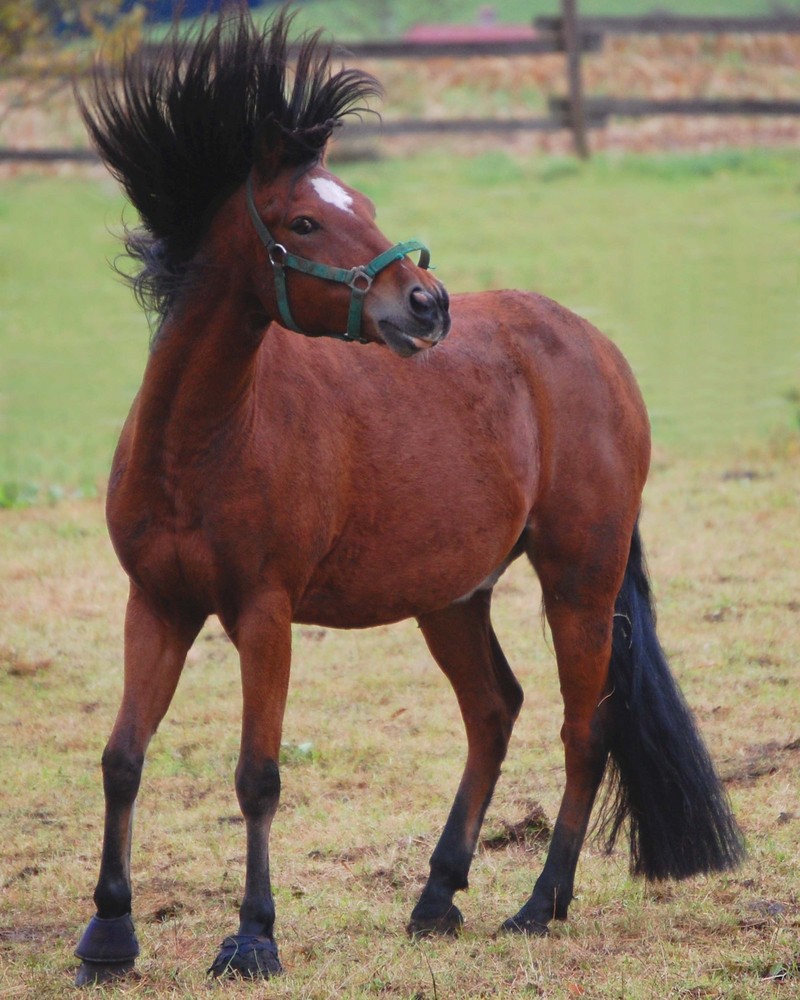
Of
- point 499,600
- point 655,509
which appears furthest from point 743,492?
point 499,600

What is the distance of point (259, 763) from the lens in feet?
11.7

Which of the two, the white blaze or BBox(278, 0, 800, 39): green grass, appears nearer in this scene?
the white blaze

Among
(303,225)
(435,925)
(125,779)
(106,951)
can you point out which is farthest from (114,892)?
(303,225)

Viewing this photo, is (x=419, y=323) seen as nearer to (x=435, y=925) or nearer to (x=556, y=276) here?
(x=435, y=925)

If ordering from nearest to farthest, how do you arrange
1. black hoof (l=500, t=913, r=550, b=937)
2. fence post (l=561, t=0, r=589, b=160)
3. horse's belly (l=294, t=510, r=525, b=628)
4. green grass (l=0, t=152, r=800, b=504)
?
horse's belly (l=294, t=510, r=525, b=628) → black hoof (l=500, t=913, r=550, b=937) → green grass (l=0, t=152, r=800, b=504) → fence post (l=561, t=0, r=589, b=160)

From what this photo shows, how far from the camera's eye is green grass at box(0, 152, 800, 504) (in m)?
11.3

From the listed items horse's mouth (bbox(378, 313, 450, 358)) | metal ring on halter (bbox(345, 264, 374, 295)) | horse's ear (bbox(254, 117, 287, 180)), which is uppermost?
horse's ear (bbox(254, 117, 287, 180))

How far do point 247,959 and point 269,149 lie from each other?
2099 mm

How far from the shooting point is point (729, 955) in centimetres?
369

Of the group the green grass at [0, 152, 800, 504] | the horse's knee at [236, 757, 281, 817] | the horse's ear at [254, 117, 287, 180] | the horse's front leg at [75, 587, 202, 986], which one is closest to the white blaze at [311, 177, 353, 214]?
the horse's ear at [254, 117, 287, 180]

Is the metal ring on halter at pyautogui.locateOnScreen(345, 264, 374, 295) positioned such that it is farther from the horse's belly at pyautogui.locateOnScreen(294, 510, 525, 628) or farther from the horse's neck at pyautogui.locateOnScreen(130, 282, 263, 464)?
the horse's belly at pyautogui.locateOnScreen(294, 510, 525, 628)

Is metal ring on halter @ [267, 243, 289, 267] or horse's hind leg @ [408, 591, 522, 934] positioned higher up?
metal ring on halter @ [267, 243, 289, 267]

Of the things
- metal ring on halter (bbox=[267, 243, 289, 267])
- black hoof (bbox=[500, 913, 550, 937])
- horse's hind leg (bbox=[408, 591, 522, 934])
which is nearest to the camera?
metal ring on halter (bbox=[267, 243, 289, 267])

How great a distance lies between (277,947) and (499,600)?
12.6 ft
